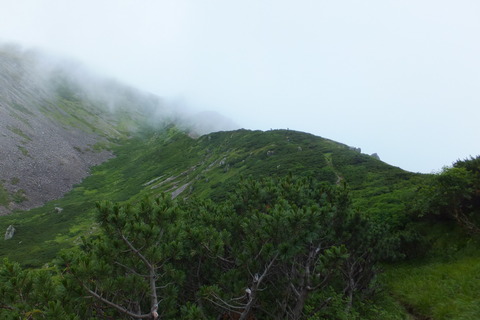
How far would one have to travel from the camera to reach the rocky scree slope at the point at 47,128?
76188 millimetres

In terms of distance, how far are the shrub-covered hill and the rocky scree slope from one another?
6128 mm

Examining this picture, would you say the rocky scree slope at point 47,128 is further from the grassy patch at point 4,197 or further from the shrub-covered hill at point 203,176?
the shrub-covered hill at point 203,176

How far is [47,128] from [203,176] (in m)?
76.5

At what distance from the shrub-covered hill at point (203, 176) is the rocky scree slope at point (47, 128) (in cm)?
613

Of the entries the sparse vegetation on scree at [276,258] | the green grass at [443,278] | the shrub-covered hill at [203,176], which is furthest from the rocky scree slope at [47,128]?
the green grass at [443,278]

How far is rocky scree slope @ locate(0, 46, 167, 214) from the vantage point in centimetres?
7619

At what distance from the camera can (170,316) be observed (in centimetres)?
880

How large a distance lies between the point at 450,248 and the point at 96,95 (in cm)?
21557

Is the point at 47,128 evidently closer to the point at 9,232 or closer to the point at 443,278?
the point at 9,232

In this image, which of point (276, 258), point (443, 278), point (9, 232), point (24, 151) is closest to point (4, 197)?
point (9, 232)

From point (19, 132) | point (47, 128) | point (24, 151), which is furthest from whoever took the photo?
point (47, 128)

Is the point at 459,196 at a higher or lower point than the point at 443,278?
higher

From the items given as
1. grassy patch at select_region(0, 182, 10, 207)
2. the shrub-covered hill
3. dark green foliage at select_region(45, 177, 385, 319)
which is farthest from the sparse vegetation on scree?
grassy patch at select_region(0, 182, 10, 207)

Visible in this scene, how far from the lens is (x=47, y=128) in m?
109
